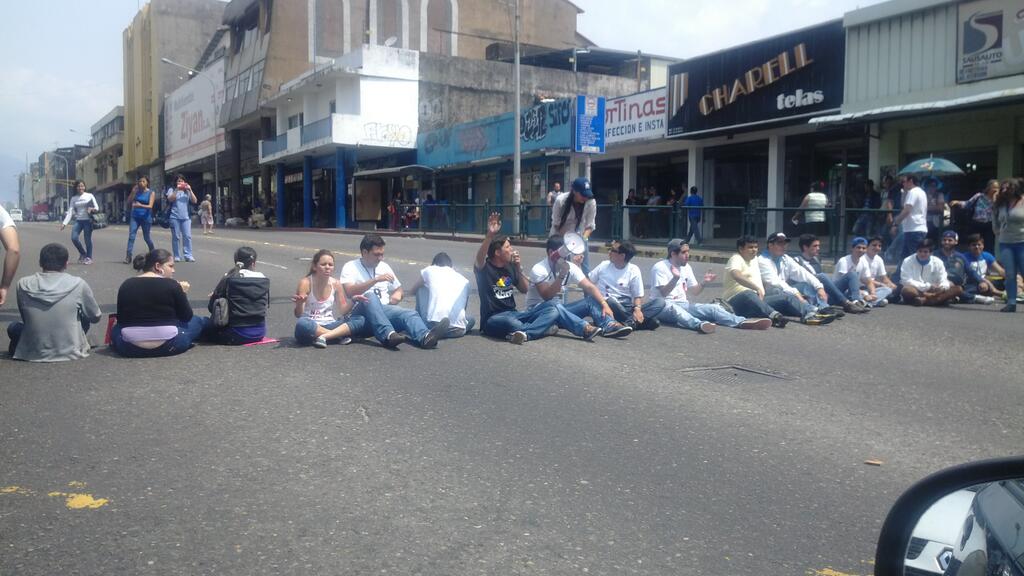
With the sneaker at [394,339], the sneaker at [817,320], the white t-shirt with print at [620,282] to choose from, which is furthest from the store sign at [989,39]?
the sneaker at [394,339]

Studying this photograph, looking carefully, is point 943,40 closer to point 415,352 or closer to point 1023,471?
point 415,352

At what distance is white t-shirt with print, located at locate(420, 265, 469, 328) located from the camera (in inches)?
360

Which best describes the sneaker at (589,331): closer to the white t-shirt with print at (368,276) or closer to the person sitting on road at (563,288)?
the person sitting on road at (563,288)

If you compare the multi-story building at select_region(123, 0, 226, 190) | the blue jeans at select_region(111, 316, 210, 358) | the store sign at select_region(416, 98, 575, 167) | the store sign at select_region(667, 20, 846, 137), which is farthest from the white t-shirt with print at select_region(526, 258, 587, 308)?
the multi-story building at select_region(123, 0, 226, 190)

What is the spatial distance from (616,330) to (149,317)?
464cm

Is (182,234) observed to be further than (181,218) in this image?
Yes

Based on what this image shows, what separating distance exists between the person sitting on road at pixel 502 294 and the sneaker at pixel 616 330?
21.7 inches

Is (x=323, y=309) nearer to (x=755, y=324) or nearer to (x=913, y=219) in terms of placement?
(x=755, y=324)

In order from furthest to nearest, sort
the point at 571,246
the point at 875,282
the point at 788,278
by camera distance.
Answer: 1. the point at 875,282
2. the point at 788,278
3. the point at 571,246

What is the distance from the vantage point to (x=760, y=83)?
23625 millimetres

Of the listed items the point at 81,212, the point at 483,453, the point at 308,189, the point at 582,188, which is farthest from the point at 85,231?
the point at 308,189

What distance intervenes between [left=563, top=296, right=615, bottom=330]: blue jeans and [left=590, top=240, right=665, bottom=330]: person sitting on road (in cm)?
30

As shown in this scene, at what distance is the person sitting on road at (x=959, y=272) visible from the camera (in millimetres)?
13281

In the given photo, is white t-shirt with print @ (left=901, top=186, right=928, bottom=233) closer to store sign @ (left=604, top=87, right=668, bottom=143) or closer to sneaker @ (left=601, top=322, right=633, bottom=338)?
sneaker @ (left=601, top=322, right=633, bottom=338)
